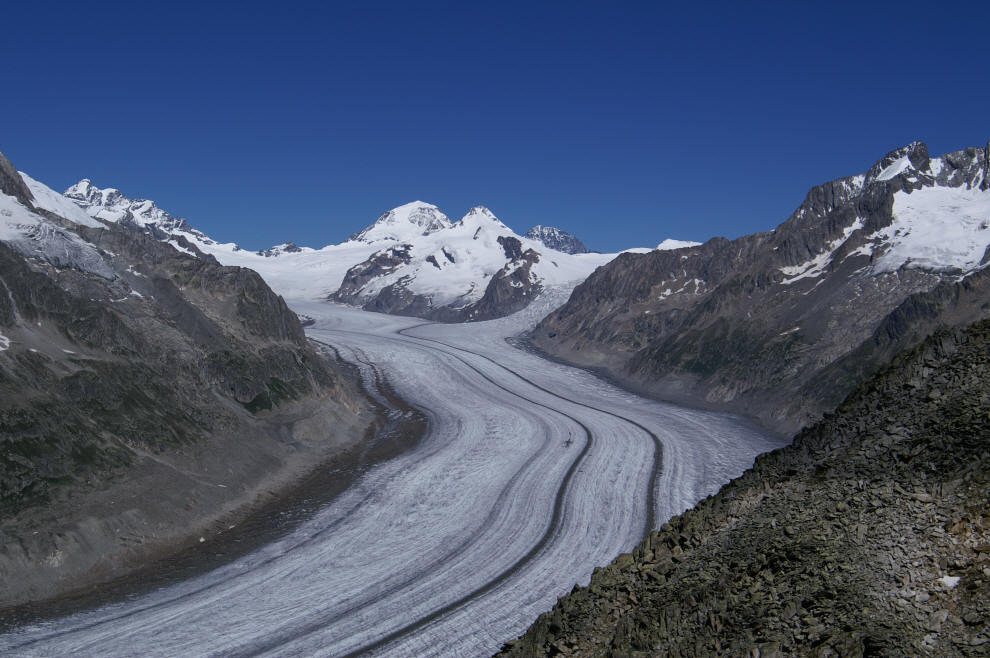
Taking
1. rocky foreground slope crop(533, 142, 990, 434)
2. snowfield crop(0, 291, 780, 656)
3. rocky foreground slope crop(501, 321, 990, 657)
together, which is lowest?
snowfield crop(0, 291, 780, 656)

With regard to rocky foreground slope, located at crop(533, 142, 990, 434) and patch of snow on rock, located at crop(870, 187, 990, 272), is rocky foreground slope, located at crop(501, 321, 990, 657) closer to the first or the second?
rocky foreground slope, located at crop(533, 142, 990, 434)

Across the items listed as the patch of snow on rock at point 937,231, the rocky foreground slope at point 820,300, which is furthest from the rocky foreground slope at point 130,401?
the patch of snow on rock at point 937,231

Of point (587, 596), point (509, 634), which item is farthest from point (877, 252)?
point (587, 596)

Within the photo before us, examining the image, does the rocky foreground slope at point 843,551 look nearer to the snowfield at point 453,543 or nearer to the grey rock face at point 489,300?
the snowfield at point 453,543

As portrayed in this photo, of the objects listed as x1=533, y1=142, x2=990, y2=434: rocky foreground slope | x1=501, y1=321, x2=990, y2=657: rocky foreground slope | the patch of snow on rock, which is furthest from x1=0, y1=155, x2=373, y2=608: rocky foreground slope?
the patch of snow on rock

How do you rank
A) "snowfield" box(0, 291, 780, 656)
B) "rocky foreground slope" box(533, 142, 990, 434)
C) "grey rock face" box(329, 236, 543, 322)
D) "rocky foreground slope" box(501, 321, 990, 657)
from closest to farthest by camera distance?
"rocky foreground slope" box(501, 321, 990, 657), "snowfield" box(0, 291, 780, 656), "rocky foreground slope" box(533, 142, 990, 434), "grey rock face" box(329, 236, 543, 322)

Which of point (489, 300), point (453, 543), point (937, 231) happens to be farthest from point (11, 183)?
point (489, 300)
